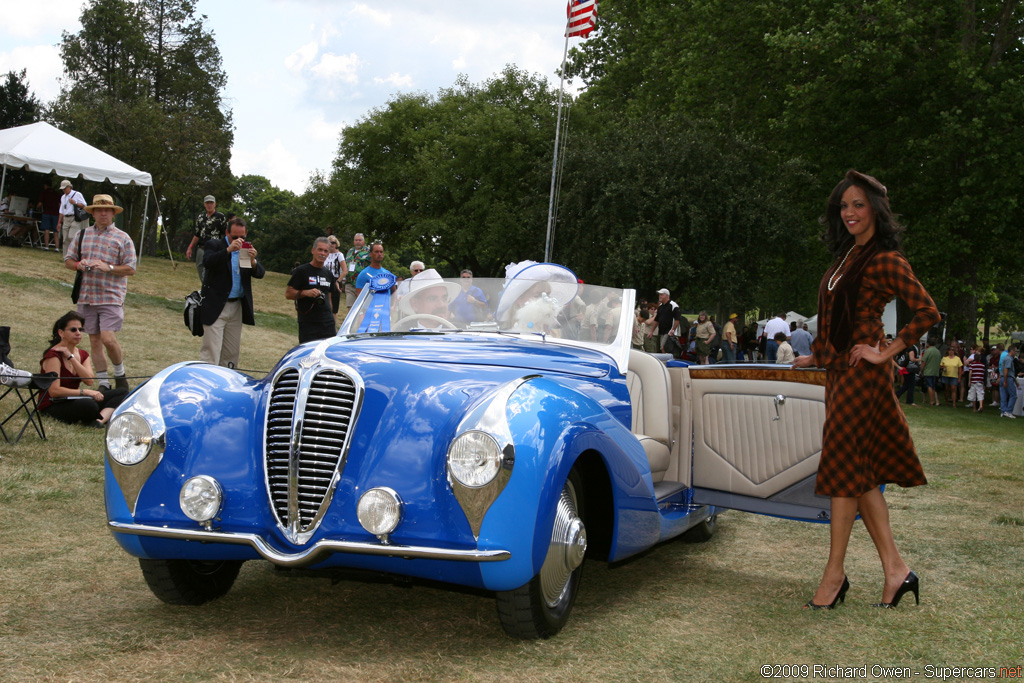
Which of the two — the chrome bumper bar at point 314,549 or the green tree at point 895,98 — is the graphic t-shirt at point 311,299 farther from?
the green tree at point 895,98

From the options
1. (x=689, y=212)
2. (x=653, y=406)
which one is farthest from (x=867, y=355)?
(x=689, y=212)

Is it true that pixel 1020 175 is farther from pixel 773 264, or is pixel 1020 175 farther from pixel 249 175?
pixel 249 175

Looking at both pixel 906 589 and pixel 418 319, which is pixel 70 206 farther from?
pixel 906 589

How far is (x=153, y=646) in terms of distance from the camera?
355cm

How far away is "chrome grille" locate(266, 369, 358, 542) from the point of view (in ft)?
11.8

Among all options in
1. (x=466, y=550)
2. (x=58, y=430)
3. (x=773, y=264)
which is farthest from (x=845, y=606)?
(x=773, y=264)

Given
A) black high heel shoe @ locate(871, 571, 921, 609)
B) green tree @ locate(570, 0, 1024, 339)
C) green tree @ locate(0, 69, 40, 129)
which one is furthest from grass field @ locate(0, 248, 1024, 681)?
green tree @ locate(0, 69, 40, 129)

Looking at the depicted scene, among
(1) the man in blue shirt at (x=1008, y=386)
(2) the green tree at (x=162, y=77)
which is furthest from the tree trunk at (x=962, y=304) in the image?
(2) the green tree at (x=162, y=77)

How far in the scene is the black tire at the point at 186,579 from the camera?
4.01m

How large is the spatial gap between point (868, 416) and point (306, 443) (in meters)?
2.56

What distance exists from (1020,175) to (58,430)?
855 inches

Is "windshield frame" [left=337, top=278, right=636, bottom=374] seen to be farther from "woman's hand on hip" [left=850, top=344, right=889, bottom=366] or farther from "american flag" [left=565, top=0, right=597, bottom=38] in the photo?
"american flag" [left=565, top=0, right=597, bottom=38]

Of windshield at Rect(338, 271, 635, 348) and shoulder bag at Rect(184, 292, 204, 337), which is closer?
windshield at Rect(338, 271, 635, 348)

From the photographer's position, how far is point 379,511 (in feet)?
11.3
